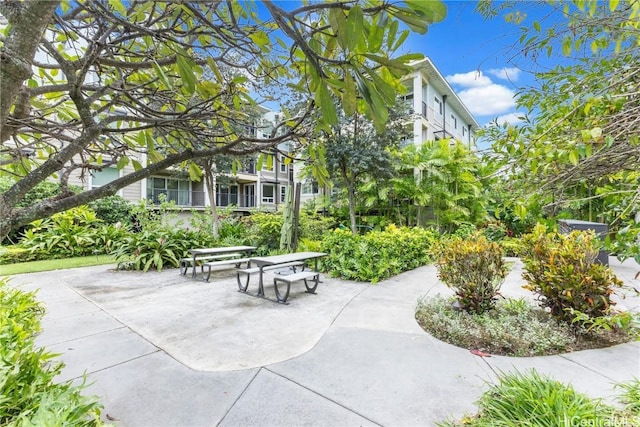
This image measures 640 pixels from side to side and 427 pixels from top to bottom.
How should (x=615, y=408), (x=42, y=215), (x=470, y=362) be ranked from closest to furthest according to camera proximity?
(x=42, y=215) < (x=615, y=408) < (x=470, y=362)

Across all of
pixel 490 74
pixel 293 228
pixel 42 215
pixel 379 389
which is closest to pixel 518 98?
pixel 490 74

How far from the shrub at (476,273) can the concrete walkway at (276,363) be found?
89 centimetres

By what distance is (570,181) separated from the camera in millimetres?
1891

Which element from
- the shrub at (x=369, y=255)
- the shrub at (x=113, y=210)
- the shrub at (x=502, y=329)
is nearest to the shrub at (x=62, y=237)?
the shrub at (x=113, y=210)

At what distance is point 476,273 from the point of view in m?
4.21

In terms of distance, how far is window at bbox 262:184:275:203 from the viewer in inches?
975

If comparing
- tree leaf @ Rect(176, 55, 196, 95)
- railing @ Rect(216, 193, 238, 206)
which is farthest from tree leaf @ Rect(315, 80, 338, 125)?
railing @ Rect(216, 193, 238, 206)

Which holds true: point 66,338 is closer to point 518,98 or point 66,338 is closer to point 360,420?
point 360,420

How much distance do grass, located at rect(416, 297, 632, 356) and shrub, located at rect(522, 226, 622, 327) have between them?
23 cm

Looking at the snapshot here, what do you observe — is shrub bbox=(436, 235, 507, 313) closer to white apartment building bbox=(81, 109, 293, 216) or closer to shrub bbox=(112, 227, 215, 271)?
shrub bbox=(112, 227, 215, 271)

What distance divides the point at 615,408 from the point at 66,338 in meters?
5.52

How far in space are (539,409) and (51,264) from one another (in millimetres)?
10988

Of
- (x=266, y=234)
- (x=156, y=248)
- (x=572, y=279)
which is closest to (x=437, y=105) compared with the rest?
(x=266, y=234)

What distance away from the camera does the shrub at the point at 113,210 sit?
41.1 feet
